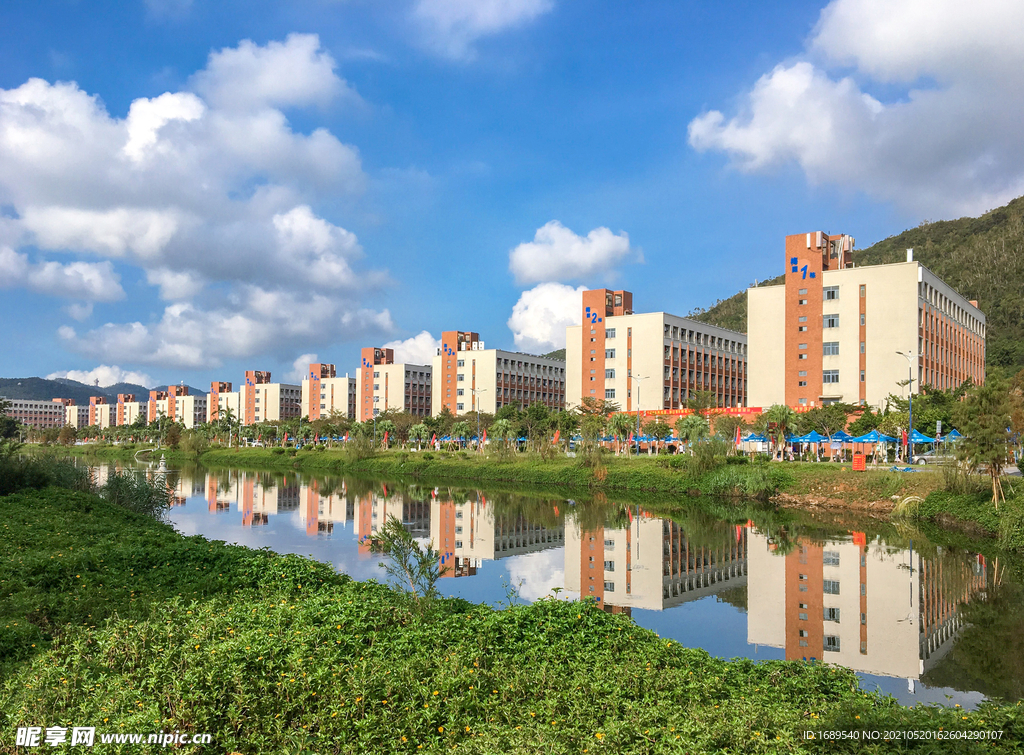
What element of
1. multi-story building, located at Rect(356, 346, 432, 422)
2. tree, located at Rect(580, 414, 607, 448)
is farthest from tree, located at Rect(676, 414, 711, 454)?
multi-story building, located at Rect(356, 346, 432, 422)

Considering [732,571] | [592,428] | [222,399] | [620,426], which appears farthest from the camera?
[222,399]

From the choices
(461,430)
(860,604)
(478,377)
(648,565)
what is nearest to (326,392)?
(478,377)

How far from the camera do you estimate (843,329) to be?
211 ft

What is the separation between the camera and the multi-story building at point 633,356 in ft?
279

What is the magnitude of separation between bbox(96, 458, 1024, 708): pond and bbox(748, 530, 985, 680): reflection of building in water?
0.05m

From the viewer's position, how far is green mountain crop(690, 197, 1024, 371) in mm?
93375

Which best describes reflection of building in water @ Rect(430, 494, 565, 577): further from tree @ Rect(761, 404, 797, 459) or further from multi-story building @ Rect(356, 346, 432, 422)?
multi-story building @ Rect(356, 346, 432, 422)

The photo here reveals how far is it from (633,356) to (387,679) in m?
80.8

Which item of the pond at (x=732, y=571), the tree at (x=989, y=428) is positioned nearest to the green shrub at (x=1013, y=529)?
the pond at (x=732, y=571)

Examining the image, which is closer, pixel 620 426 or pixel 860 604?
pixel 860 604

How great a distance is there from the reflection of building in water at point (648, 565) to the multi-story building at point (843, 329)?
41593mm

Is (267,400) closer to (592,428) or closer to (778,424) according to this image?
(592,428)

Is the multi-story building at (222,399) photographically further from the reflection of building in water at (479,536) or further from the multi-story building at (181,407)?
the reflection of building in water at (479,536)

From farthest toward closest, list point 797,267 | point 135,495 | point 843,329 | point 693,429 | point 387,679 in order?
1. point 797,267
2. point 843,329
3. point 693,429
4. point 135,495
5. point 387,679
